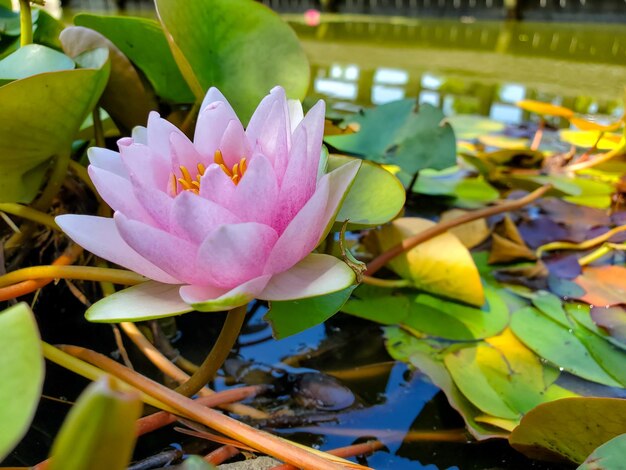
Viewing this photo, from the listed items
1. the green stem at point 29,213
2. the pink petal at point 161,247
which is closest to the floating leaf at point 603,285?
the pink petal at point 161,247

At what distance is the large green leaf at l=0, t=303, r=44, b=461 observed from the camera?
9.9 inches

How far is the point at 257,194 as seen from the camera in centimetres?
34

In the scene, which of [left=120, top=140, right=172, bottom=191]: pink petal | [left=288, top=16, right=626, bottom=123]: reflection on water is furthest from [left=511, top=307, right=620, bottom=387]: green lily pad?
[left=288, top=16, right=626, bottom=123]: reflection on water

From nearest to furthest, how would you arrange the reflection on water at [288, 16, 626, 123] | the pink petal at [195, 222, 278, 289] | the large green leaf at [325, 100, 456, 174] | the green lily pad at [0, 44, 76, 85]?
the pink petal at [195, 222, 278, 289]
the green lily pad at [0, 44, 76, 85]
the large green leaf at [325, 100, 456, 174]
the reflection on water at [288, 16, 626, 123]

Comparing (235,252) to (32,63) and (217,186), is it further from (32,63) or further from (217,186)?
(32,63)

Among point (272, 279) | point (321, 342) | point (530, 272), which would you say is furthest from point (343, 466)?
point (530, 272)

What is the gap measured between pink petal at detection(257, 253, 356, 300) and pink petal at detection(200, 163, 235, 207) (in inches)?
2.8

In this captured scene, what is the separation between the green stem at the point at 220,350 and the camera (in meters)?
0.40

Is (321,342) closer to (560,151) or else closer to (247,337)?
(247,337)

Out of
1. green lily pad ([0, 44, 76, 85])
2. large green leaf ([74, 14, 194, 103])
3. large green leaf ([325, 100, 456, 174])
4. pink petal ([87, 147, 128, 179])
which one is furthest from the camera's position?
large green leaf ([325, 100, 456, 174])

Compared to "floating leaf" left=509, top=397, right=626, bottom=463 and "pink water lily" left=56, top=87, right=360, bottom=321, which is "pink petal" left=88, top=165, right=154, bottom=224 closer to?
"pink water lily" left=56, top=87, right=360, bottom=321

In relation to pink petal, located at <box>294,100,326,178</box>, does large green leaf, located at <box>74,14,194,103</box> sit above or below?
above

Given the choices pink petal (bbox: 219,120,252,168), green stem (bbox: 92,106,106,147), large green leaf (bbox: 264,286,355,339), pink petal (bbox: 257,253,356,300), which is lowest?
large green leaf (bbox: 264,286,355,339)

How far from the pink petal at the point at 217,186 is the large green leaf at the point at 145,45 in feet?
1.28
